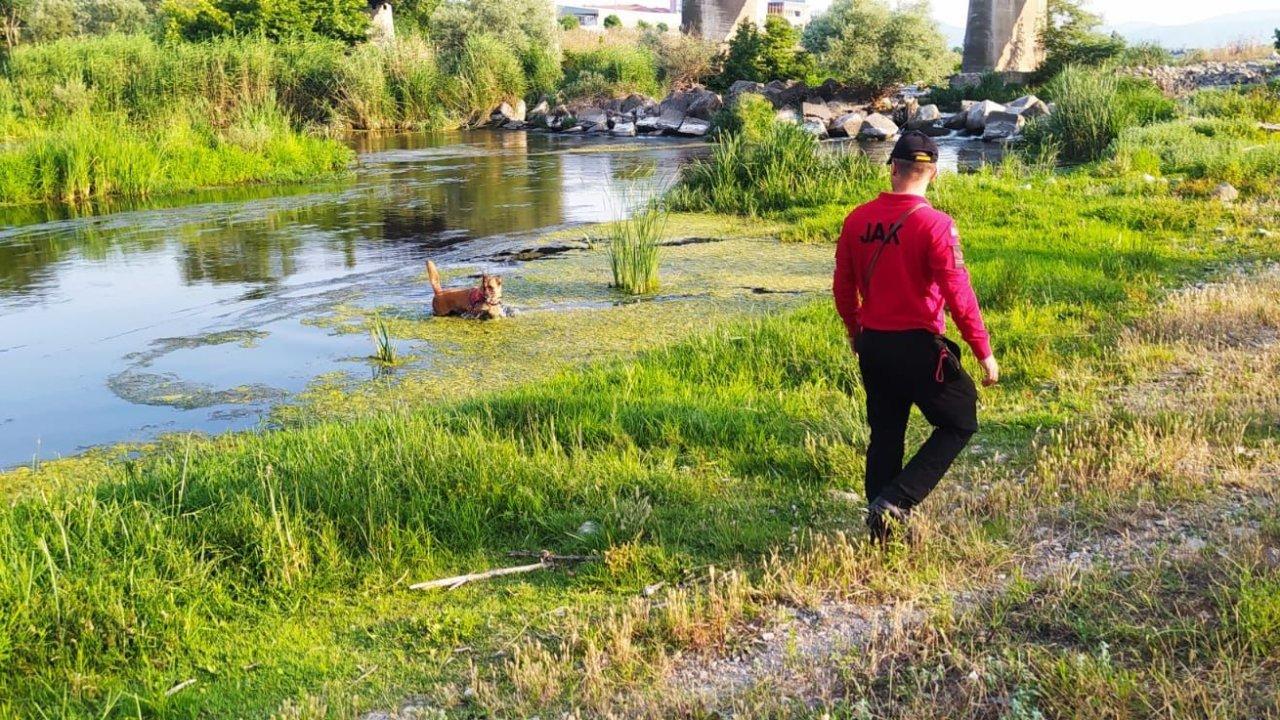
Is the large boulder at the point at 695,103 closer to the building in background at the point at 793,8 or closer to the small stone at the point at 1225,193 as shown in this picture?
the small stone at the point at 1225,193

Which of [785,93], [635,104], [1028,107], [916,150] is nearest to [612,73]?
[635,104]

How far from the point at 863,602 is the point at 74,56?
23.1m

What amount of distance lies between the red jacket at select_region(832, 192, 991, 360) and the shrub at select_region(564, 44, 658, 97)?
1337 inches

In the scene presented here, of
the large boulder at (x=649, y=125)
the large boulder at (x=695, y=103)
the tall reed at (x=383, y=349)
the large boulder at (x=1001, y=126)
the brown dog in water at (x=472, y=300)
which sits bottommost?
the tall reed at (x=383, y=349)

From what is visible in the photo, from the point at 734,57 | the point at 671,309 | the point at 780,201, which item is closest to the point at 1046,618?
the point at 671,309

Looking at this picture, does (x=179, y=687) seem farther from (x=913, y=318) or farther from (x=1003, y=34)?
(x=1003, y=34)

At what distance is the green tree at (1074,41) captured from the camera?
32.0 metres

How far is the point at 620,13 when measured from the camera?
101m

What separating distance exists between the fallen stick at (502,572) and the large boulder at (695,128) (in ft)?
83.5

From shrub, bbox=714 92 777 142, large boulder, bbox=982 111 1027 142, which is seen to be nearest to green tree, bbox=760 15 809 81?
large boulder, bbox=982 111 1027 142

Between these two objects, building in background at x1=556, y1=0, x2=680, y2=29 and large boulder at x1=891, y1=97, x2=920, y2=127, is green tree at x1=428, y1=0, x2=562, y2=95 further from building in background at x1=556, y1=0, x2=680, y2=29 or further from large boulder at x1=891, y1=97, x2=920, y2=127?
building in background at x1=556, y1=0, x2=680, y2=29

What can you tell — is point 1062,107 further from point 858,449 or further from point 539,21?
point 539,21

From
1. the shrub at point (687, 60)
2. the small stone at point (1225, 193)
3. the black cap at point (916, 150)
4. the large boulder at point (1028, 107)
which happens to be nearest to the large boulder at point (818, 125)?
the large boulder at point (1028, 107)

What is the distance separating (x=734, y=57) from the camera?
1415 inches
